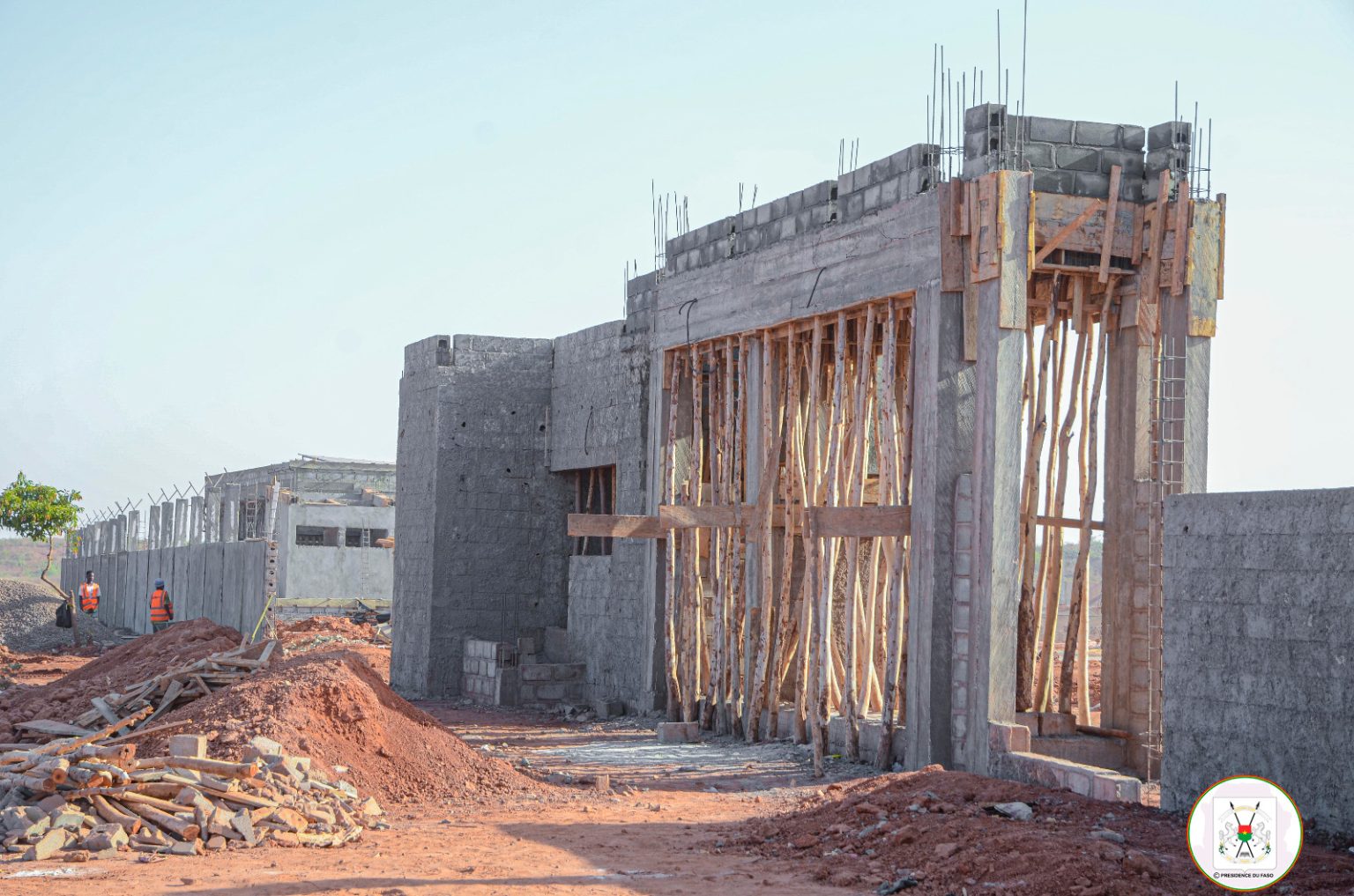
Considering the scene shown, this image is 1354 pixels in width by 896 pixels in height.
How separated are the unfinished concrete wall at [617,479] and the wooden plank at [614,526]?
906mm

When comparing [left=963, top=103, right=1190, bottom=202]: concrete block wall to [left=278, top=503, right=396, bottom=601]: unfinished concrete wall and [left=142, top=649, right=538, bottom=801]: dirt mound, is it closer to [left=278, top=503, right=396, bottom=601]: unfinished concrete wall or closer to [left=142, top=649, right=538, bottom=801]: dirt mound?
[left=142, top=649, right=538, bottom=801]: dirt mound

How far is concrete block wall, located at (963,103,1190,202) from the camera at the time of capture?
11805mm

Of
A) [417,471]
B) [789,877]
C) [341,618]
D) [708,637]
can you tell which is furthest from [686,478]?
[341,618]

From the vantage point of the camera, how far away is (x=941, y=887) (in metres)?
7.50

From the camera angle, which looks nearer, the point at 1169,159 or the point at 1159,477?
the point at 1159,477

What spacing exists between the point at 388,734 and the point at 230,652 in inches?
107

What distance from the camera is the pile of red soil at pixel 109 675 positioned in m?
12.8

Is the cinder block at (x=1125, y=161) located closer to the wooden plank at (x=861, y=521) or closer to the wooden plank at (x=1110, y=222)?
the wooden plank at (x=1110, y=222)

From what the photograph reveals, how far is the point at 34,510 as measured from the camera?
3853cm

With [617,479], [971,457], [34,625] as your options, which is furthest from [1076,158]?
[34,625]

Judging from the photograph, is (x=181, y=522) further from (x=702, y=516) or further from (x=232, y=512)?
(x=702, y=516)

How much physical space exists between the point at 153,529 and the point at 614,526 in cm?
2324

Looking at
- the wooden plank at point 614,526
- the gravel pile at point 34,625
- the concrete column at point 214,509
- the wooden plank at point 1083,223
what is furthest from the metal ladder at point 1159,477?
the concrete column at point 214,509

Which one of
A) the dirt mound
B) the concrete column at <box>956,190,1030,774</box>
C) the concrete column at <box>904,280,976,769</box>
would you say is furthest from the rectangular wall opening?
the concrete column at <box>956,190,1030,774</box>
